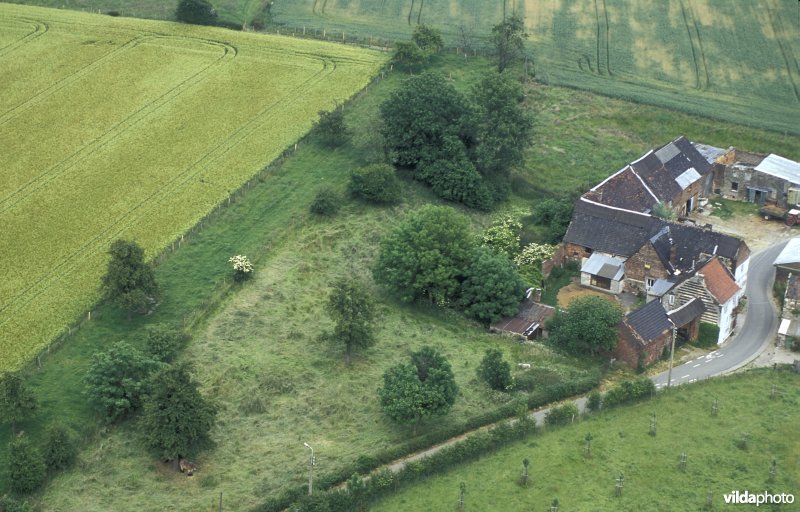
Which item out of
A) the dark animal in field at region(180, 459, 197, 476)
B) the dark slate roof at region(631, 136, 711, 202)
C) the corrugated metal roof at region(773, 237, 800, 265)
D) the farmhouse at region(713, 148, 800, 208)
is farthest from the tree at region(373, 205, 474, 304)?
the farmhouse at region(713, 148, 800, 208)

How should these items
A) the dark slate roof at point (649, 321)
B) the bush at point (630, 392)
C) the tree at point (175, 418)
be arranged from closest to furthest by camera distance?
the tree at point (175, 418) → the bush at point (630, 392) → the dark slate roof at point (649, 321)

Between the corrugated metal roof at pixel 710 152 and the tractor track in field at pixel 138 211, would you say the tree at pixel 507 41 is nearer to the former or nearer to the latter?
the tractor track in field at pixel 138 211

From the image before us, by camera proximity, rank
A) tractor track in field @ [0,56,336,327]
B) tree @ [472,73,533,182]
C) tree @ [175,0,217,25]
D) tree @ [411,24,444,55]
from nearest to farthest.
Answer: tractor track in field @ [0,56,336,327] → tree @ [472,73,533,182] → tree @ [411,24,444,55] → tree @ [175,0,217,25]

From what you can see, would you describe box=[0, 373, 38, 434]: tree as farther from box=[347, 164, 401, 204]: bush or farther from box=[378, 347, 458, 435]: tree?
box=[347, 164, 401, 204]: bush

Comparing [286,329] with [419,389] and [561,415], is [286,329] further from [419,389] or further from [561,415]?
Result: [561,415]

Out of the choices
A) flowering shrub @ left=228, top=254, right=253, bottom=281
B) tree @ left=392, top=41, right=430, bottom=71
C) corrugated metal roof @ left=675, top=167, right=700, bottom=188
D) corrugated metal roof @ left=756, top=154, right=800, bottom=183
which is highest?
corrugated metal roof @ left=756, top=154, right=800, bottom=183

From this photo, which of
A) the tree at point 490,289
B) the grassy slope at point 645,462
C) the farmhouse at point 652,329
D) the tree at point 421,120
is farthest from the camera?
the tree at point 421,120

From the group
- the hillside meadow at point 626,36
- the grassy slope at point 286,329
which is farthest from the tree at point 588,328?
the hillside meadow at point 626,36

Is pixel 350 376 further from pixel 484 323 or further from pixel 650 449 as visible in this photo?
pixel 650 449
